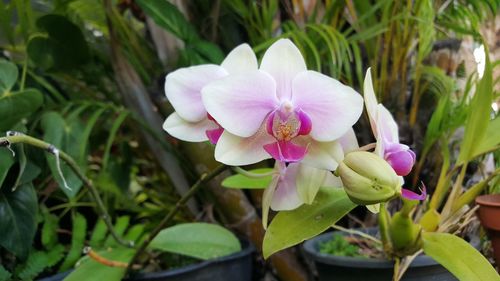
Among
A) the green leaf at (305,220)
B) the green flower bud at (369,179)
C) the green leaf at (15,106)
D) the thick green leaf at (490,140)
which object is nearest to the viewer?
the green flower bud at (369,179)

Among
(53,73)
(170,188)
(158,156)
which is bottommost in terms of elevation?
(170,188)

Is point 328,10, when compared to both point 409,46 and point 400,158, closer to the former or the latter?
point 409,46

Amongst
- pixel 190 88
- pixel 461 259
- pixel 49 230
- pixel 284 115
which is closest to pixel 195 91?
pixel 190 88

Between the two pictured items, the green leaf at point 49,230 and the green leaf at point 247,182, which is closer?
the green leaf at point 247,182

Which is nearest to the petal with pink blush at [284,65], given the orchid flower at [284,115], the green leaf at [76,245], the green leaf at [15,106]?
the orchid flower at [284,115]

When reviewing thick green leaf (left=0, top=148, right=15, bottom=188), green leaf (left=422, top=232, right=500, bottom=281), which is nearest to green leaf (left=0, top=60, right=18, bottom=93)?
thick green leaf (left=0, top=148, right=15, bottom=188)

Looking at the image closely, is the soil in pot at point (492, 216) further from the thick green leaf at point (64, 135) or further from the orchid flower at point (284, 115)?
the thick green leaf at point (64, 135)

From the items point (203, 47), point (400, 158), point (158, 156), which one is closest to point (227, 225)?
point (158, 156)

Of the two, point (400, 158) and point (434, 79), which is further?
point (434, 79)
